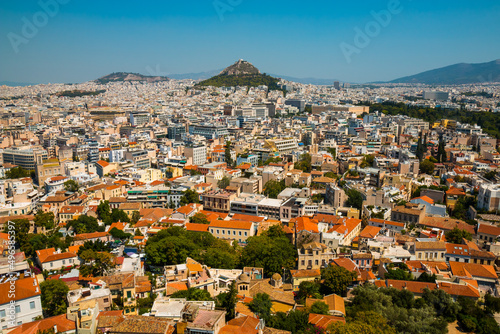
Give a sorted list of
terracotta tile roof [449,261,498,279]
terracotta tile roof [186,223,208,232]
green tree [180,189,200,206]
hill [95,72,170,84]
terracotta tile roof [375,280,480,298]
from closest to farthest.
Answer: terracotta tile roof [375,280,480,298] < terracotta tile roof [449,261,498,279] < terracotta tile roof [186,223,208,232] < green tree [180,189,200,206] < hill [95,72,170,84]

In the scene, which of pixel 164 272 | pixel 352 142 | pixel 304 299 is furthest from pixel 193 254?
pixel 352 142

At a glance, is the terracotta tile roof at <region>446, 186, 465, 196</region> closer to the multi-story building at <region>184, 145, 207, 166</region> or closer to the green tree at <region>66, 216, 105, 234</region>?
the green tree at <region>66, 216, 105, 234</region>

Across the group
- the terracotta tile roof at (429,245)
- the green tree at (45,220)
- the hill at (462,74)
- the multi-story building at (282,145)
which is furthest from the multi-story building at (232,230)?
the hill at (462,74)

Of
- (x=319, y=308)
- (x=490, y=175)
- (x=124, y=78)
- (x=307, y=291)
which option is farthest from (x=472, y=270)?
(x=124, y=78)

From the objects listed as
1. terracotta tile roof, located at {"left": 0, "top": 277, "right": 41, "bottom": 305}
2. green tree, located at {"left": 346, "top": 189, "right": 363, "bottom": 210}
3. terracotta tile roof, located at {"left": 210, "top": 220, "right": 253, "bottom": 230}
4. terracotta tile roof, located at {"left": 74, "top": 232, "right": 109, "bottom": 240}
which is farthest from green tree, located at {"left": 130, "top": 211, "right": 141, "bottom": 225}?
green tree, located at {"left": 346, "top": 189, "right": 363, "bottom": 210}

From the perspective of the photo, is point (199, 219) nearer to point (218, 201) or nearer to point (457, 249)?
point (218, 201)

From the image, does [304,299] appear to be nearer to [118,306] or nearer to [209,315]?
[209,315]
